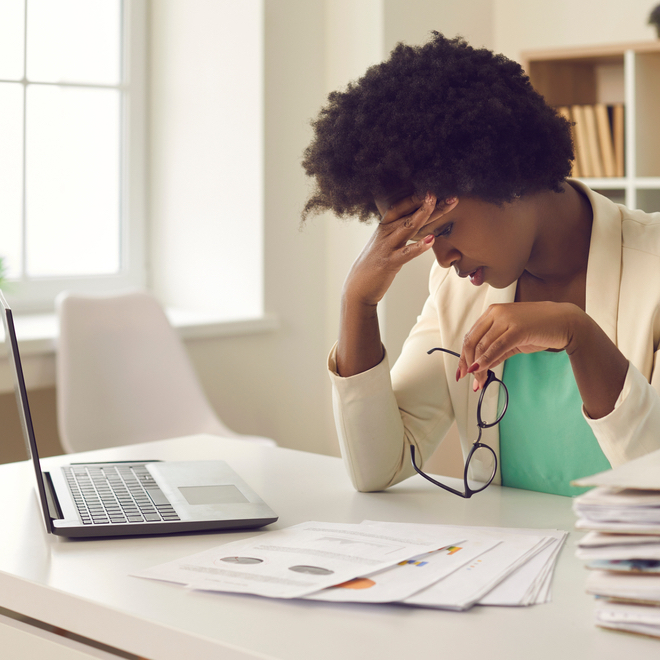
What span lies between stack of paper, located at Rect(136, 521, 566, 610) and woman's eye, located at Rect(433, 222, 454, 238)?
42 cm

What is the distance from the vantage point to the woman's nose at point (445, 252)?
1208mm

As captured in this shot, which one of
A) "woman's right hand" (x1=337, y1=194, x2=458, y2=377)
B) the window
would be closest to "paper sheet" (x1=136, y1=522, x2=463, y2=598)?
"woman's right hand" (x1=337, y1=194, x2=458, y2=377)

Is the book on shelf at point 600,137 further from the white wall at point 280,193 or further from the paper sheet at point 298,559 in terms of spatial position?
the paper sheet at point 298,559

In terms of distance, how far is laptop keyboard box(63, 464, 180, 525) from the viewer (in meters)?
1.02

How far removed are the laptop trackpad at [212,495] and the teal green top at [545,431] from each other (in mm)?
435

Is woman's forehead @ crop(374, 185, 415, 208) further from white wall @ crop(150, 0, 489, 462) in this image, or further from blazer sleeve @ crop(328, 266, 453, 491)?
white wall @ crop(150, 0, 489, 462)

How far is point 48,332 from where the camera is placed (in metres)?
2.54

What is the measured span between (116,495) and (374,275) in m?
0.49

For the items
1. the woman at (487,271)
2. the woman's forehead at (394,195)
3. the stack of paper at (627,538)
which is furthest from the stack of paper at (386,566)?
the woman's forehead at (394,195)

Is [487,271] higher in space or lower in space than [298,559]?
higher

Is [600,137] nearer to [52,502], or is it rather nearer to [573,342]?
[573,342]

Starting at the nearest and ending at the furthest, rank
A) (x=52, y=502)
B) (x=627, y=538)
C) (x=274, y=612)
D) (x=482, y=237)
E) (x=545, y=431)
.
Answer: (x=627, y=538) → (x=274, y=612) → (x=52, y=502) → (x=482, y=237) → (x=545, y=431)

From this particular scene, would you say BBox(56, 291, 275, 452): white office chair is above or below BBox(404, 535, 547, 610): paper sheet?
above

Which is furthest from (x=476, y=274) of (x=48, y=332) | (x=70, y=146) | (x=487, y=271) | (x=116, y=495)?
(x=70, y=146)
